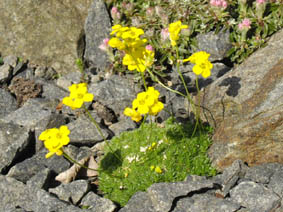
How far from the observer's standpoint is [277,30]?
5.95m

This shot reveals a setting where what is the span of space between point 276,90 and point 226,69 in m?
1.70

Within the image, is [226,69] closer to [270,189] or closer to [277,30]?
[277,30]

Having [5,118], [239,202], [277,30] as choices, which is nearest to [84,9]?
[5,118]

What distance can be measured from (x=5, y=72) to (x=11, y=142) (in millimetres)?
1921

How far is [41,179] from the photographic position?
4.66m

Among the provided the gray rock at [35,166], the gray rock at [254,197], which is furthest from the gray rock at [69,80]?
the gray rock at [254,197]

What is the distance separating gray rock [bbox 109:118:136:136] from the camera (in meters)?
5.55

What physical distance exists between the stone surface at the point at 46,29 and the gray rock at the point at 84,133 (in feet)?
6.25

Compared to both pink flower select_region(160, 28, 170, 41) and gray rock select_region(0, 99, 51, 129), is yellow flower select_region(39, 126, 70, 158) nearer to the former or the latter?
gray rock select_region(0, 99, 51, 129)

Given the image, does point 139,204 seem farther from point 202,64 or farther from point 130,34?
point 130,34

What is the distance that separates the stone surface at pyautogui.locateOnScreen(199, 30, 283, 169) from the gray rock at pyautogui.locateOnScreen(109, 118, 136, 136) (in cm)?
115

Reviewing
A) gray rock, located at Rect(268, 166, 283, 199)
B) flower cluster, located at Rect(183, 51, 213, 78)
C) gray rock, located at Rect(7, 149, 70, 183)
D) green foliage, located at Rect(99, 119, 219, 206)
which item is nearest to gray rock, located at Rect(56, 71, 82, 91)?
gray rock, located at Rect(7, 149, 70, 183)

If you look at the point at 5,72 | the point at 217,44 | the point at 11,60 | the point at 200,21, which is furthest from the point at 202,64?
the point at 11,60

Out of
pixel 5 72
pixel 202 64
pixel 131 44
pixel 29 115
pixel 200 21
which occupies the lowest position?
pixel 29 115
